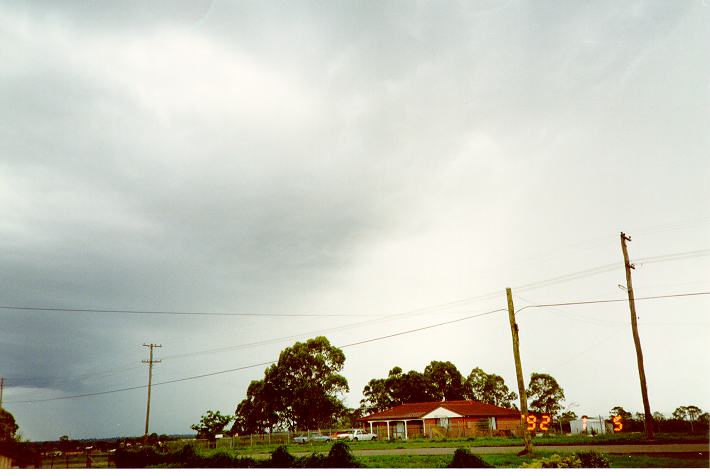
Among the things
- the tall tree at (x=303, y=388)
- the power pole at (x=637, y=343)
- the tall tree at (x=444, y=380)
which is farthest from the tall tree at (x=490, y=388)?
the power pole at (x=637, y=343)

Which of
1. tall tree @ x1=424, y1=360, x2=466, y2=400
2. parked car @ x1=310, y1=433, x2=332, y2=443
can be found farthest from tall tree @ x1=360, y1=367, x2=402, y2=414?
parked car @ x1=310, y1=433, x2=332, y2=443

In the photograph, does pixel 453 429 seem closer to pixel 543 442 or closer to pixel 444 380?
pixel 543 442

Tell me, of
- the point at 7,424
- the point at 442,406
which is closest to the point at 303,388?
the point at 442,406

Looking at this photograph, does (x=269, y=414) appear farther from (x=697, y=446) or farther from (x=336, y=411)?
(x=697, y=446)

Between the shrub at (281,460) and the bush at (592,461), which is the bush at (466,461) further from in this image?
the shrub at (281,460)

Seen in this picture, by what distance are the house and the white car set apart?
1911 mm

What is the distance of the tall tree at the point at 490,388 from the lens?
7644 cm

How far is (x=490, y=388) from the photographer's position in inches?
3061

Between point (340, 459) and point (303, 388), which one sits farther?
point (303, 388)

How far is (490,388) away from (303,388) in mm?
36879

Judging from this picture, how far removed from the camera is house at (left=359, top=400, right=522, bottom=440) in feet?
150

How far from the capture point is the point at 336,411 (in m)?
56.1
